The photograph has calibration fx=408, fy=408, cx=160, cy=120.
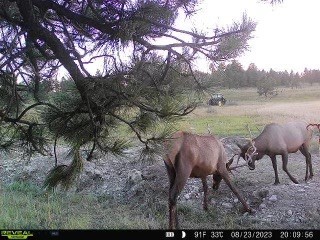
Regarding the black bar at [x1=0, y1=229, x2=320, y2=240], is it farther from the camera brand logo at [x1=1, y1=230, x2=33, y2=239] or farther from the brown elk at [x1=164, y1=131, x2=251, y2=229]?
the brown elk at [x1=164, y1=131, x2=251, y2=229]

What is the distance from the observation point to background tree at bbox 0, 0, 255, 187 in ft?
9.82

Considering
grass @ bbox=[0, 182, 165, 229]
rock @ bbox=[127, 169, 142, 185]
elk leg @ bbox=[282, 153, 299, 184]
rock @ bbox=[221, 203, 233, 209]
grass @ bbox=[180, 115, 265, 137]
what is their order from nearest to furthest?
grass @ bbox=[0, 182, 165, 229] < rock @ bbox=[221, 203, 233, 209] < elk leg @ bbox=[282, 153, 299, 184] < rock @ bbox=[127, 169, 142, 185] < grass @ bbox=[180, 115, 265, 137]

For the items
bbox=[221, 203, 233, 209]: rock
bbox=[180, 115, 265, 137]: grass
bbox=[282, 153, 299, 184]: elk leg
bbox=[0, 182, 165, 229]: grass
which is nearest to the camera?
bbox=[0, 182, 165, 229]: grass

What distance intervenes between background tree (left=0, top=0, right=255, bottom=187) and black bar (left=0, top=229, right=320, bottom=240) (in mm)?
409

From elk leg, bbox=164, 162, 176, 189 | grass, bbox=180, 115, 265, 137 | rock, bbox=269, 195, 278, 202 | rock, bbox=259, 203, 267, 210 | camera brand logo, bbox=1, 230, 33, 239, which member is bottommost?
rock, bbox=259, 203, 267, 210

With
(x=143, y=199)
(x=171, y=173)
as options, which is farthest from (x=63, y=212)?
(x=171, y=173)

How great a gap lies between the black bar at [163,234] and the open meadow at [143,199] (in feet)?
2.61

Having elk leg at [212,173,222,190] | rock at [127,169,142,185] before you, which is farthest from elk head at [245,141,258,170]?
rock at [127,169,142,185]

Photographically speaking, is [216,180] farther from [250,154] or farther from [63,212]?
[63,212]

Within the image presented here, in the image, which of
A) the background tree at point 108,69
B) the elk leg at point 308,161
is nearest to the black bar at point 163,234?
the background tree at point 108,69

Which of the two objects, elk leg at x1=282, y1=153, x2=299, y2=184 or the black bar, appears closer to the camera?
the black bar

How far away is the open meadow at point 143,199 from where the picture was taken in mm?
5238

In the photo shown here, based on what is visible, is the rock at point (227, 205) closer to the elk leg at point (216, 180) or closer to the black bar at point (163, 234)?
the elk leg at point (216, 180)

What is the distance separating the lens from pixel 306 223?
206 inches
